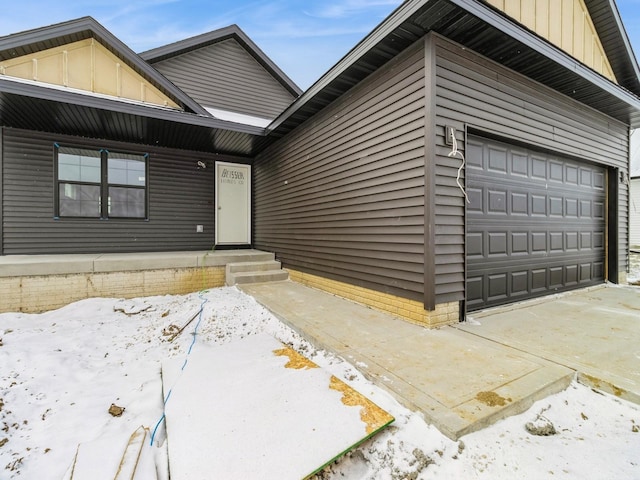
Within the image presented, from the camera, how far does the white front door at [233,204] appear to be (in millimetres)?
7117

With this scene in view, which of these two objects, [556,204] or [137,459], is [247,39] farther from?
[137,459]

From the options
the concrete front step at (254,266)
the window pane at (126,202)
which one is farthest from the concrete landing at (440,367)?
the window pane at (126,202)

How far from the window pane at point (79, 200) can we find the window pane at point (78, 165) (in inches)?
6.3

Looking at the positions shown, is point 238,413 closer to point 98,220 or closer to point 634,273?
point 98,220

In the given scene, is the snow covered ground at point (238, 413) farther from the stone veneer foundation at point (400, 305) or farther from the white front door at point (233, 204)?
the white front door at point (233, 204)

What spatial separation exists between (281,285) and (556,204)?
15.6ft

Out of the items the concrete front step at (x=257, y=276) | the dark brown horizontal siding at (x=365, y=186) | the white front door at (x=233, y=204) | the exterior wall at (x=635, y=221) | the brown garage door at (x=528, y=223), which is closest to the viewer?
the dark brown horizontal siding at (x=365, y=186)

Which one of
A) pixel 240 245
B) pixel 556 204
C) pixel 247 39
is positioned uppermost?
pixel 247 39

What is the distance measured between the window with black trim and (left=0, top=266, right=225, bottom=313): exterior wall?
6.15ft

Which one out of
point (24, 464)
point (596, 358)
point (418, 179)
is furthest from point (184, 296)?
point (596, 358)

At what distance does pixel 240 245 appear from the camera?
7438mm

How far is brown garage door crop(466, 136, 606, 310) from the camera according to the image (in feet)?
11.8

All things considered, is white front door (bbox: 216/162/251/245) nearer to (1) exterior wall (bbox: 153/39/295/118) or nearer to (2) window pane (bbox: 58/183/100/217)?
(1) exterior wall (bbox: 153/39/295/118)

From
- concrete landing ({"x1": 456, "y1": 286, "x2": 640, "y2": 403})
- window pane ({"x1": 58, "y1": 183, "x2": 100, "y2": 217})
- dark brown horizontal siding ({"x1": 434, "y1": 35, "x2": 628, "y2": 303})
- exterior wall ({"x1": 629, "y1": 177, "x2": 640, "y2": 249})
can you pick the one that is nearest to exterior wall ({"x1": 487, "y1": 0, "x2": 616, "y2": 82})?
dark brown horizontal siding ({"x1": 434, "y1": 35, "x2": 628, "y2": 303})
